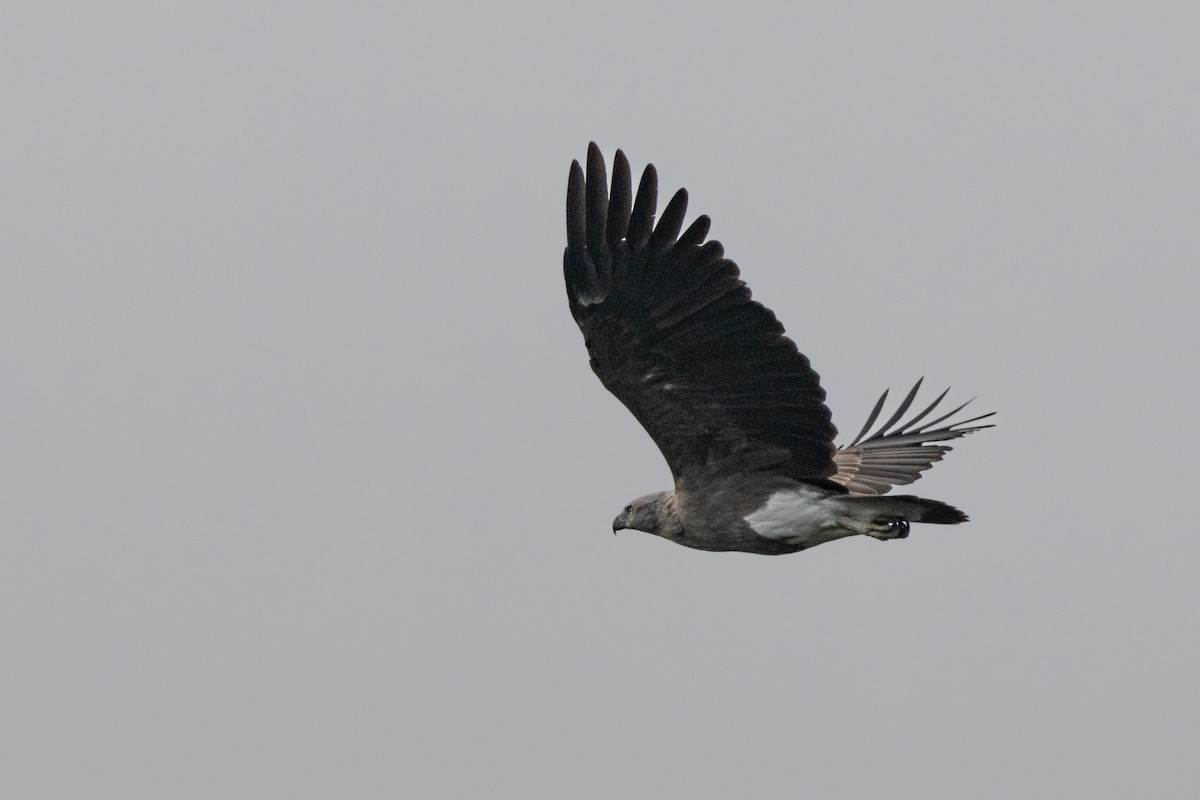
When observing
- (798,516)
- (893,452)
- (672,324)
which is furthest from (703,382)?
(893,452)

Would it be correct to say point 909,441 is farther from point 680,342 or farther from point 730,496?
point 680,342

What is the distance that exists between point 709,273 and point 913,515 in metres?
2.02

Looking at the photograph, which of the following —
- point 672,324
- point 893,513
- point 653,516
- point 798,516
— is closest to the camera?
point 672,324

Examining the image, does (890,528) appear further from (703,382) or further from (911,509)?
(703,382)

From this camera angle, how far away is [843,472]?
14141mm

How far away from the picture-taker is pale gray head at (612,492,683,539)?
1278cm

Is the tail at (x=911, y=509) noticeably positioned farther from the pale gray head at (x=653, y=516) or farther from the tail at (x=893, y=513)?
the pale gray head at (x=653, y=516)

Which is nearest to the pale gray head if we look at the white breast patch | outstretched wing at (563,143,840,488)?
the white breast patch

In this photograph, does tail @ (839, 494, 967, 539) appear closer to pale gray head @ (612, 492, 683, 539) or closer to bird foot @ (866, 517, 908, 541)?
bird foot @ (866, 517, 908, 541)

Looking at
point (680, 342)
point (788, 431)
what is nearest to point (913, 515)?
point (788, 431)

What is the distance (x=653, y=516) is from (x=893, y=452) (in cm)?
246

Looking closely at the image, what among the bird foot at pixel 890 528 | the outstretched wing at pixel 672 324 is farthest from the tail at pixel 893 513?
the outstretched wing at pixel 672 324

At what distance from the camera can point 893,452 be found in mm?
14578

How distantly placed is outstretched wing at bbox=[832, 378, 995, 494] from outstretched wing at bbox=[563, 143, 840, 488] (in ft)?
6.88
